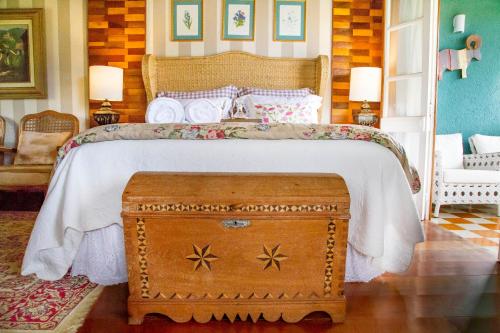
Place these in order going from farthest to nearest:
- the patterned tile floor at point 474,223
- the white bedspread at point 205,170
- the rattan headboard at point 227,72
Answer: the rattan headboard at point 227,72, the patterned tile floor at point 474,223, the white bedspread at point 205,170

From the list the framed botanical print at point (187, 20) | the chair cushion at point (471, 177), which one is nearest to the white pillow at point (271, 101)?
the framed botanical print at point (187, 20)

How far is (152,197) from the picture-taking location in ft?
4.42

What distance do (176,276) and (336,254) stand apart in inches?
24.2

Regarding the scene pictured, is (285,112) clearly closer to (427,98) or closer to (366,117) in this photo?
(366,117)

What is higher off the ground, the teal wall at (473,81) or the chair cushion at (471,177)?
the teal wall at (473,81)

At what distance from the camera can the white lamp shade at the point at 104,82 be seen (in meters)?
3.62

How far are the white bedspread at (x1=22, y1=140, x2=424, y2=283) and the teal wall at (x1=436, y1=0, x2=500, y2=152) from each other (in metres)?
3.20

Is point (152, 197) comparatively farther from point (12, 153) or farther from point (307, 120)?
point (12, 153)

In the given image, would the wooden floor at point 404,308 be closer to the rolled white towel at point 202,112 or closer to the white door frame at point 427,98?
the white door frame at point 427,98

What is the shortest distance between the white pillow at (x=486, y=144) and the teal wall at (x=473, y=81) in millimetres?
259

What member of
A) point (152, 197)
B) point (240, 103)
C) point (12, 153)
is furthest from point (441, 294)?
point (12, 153)

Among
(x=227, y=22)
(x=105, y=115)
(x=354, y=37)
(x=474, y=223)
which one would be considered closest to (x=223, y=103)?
(x=227, y=22)

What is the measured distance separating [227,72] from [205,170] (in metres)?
2.45

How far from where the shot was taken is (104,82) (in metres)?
3.63
